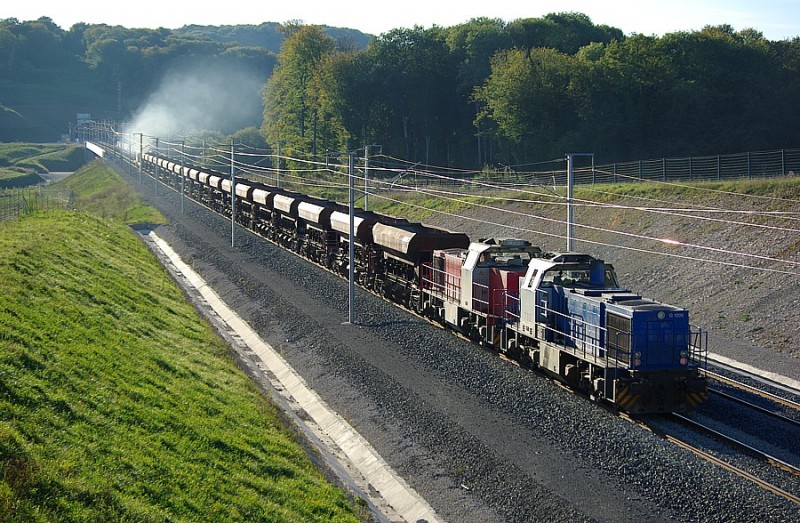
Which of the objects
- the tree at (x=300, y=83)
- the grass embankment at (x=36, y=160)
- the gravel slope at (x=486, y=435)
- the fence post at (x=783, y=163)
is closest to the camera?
the gravel slope at (x=486, y=435)

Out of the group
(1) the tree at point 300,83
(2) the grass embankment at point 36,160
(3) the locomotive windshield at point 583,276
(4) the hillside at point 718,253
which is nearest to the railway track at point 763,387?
(4) the hillside at point 718,253

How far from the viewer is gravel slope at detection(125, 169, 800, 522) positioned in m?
15.7

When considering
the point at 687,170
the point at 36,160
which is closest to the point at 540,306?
the point at 687,170

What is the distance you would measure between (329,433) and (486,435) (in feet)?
14.9

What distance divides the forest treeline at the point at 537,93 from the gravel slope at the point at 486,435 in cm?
4519

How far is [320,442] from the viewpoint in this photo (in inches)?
840

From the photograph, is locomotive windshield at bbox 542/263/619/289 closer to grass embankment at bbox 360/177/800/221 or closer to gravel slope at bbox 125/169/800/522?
gravel slope at bbox 125/169/800/522

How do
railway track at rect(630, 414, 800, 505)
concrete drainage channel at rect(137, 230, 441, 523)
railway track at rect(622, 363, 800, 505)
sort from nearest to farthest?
1. railway track at rect(630, 414, 800, 505)
2. railway track at rect(622, 363, 800, 505)
3. concrete drainage channel at rect(137, 230, 441, 523)

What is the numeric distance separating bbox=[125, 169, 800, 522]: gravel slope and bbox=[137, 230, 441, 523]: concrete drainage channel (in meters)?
0.30

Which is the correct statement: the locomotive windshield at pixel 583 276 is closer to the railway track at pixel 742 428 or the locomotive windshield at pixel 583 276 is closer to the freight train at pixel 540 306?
the freight train at pixel 540 306

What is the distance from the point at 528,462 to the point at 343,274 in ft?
84.9

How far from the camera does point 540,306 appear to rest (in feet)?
79.2

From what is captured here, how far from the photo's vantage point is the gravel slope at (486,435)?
15.7m

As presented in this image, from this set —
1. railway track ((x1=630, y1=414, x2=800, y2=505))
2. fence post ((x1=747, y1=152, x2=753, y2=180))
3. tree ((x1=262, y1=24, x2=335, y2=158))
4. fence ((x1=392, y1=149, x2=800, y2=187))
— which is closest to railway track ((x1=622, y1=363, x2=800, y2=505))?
railway track ((x1=630, y1=414, x2=800, y2=505))
